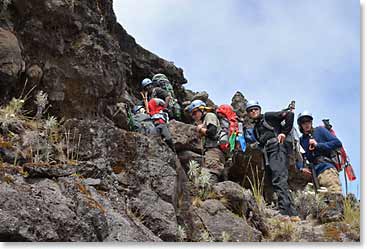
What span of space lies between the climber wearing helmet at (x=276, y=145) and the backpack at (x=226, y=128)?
3.55 feet

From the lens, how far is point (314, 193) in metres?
8.53

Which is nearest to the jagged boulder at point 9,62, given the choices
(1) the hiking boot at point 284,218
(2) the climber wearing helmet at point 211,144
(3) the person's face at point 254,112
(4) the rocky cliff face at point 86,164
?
(4) the rocky cliff face at point 86,164

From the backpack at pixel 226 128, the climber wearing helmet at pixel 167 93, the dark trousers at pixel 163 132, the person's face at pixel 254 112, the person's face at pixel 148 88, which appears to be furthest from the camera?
the person's face at pixel 148 88

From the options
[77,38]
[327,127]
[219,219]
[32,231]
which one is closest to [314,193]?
[327,127]

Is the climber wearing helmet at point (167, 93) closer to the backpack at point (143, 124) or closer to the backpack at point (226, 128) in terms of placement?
the backpack at point (226, 128)

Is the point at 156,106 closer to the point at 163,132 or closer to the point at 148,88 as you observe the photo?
the point at 163,132

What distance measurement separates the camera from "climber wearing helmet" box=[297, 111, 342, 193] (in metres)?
8.45

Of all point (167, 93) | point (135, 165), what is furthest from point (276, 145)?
point (167, 93)

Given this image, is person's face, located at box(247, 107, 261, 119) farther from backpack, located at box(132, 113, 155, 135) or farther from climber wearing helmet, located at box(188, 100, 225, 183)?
backpack, located at box(132, 113, 155, 135)

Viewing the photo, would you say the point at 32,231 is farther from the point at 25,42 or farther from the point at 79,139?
the point at 25,42

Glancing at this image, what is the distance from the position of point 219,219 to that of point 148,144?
50.3 inches

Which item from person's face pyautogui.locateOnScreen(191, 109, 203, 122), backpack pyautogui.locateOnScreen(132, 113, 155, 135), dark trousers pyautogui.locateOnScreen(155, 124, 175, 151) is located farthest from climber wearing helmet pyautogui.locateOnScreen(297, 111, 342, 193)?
person's face pyautogui.locateOnScreen(191, 109, 203, 122)

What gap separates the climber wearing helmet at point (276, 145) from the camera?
8156mm

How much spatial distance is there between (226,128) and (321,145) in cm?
206
